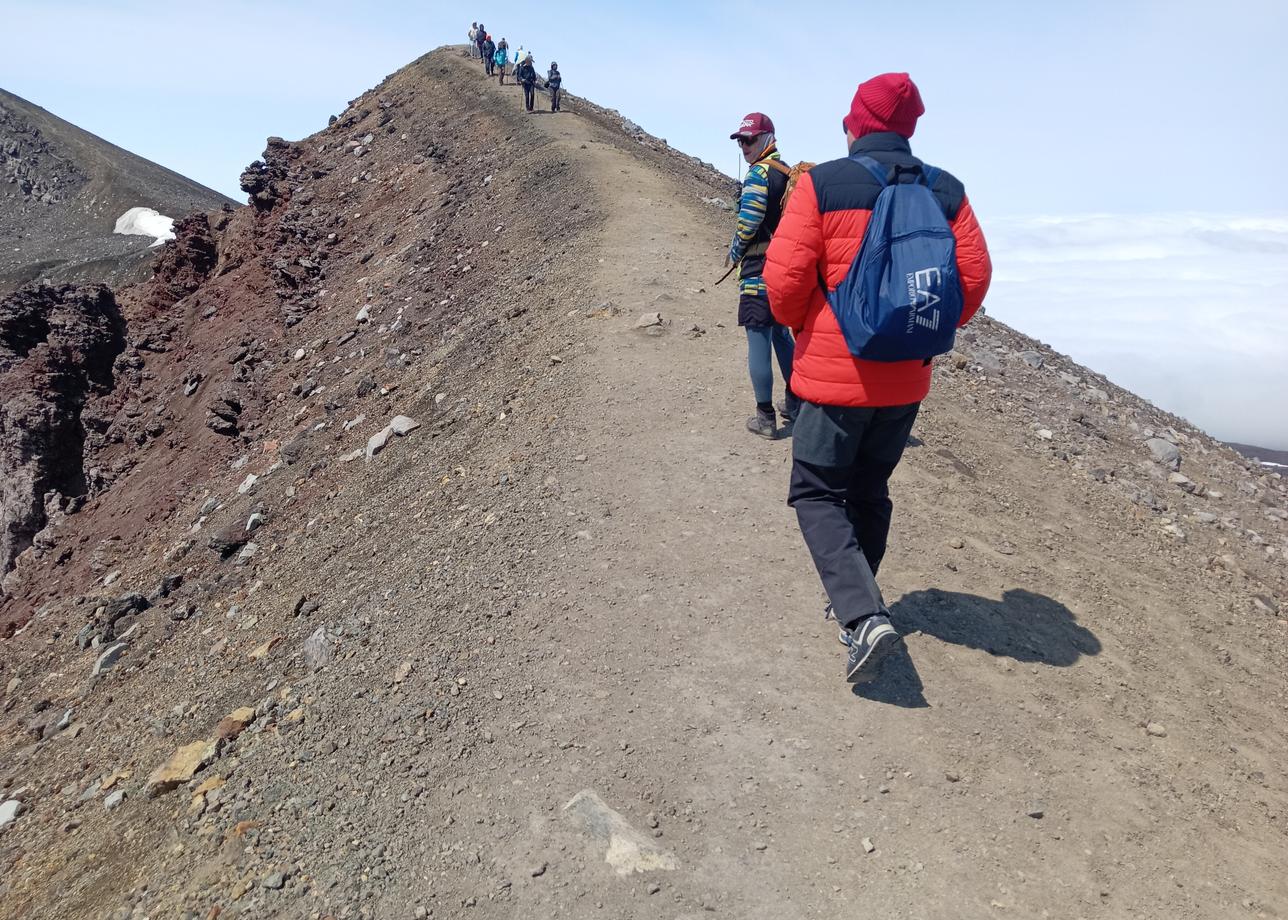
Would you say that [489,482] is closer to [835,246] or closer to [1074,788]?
[835,246]

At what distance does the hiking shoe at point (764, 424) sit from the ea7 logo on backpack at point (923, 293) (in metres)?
2.78

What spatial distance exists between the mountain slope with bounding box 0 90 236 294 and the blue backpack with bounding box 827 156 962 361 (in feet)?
106

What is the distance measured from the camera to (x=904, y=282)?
10.7 feet

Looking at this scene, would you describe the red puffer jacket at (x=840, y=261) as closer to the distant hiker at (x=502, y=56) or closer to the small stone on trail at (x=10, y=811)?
the small stone on trail at (x=10, y=811)

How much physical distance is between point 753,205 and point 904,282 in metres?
2.35

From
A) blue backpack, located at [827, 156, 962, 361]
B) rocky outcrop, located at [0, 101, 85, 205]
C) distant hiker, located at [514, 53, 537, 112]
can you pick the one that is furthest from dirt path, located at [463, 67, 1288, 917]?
rocky outcrop, located at [0, 101, 85, 205]

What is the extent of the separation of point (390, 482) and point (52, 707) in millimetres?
2880

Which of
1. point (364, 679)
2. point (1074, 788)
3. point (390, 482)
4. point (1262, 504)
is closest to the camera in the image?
point (1074, 788)

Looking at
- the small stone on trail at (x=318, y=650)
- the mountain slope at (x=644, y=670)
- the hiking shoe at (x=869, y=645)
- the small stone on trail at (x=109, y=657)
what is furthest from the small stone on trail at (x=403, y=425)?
the hiking shoe at (x=869, y=645)

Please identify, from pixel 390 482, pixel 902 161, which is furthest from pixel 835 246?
pixel 390 482

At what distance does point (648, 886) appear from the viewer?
2992 millimetres

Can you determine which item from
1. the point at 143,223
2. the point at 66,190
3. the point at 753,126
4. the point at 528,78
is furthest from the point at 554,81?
the point at 66,190

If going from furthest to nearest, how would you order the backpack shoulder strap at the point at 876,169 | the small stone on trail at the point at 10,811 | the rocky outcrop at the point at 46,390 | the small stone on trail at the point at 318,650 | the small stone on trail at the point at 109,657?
1. the rocky outcrop at the point at 46,390
2. the small stone on trail at the point at 109,657
3. the small stone on trail at the point at 10,811
4. the small stone on trail at the point at 318,650
5. the backpack shoulder strap at the point at 876,169

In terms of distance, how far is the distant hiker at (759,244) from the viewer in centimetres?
538
